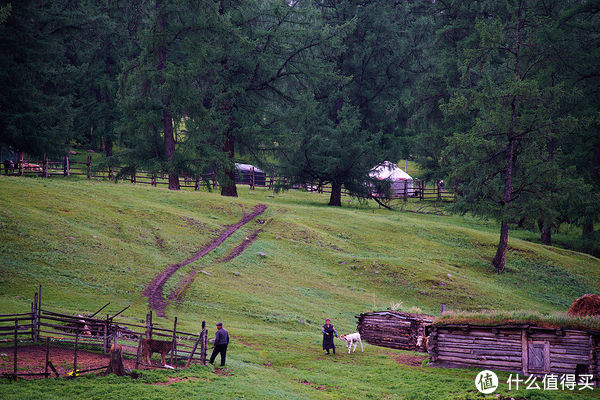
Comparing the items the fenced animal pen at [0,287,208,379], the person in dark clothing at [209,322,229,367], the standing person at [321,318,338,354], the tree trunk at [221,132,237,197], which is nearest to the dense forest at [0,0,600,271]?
the tree trunk at [221,132,237,197]

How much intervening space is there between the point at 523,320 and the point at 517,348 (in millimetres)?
1072

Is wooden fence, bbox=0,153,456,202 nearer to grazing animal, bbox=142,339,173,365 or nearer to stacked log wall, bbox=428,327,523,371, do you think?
stacked log wall, bbox=428,327,523,371

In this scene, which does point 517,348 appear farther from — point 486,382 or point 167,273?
point 167,273

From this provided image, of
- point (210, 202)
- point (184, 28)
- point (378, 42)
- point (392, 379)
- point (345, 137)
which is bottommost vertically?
point (392, 379)

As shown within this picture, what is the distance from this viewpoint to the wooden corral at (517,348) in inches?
769

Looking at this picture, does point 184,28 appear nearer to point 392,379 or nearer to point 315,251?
point 315,251

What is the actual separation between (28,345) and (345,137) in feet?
132

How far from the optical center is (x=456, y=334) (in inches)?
869

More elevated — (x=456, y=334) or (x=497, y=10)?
(x=497, y=10)

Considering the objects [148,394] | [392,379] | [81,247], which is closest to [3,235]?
[81,247]

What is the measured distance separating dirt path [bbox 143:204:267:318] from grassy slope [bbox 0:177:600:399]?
1.72ft

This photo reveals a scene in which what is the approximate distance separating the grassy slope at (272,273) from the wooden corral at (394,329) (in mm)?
1249

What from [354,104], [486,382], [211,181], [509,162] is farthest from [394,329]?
[211,181]

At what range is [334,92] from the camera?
59.6 meters
